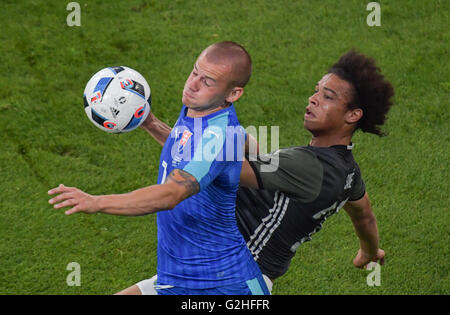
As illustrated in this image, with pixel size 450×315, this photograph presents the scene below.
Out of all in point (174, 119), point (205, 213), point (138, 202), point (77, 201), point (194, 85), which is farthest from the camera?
point (174, 119)

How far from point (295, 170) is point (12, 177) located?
13.1 feet

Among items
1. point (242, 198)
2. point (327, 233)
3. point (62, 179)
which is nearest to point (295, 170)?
point (242, 198)

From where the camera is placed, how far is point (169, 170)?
4.50 metres

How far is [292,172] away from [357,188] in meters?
0.71

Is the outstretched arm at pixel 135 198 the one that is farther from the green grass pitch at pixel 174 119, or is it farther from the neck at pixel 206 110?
the green grass pitch at pixel 174 119

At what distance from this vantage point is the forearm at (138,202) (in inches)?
151

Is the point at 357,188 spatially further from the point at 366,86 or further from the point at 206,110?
the point at 206,110

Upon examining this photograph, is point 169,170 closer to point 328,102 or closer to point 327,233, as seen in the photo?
point 328,102

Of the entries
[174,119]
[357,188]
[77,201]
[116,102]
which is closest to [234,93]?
[116,102]

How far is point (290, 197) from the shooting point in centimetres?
507

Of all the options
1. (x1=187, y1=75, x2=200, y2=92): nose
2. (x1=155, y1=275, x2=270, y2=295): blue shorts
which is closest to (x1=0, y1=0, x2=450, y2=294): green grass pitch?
(x1=155, y1=275, x2=270, y2=295): blue shorts

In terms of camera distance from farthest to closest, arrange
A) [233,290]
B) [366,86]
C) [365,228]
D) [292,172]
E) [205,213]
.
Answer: [365,228] → [366,86] → [292,172] → [233,290] → [205,213]

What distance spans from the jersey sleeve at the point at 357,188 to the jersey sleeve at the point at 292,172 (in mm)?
405

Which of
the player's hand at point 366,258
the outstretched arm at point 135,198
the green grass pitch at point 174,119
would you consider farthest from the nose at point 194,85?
the green grass pitch at point 174,119
